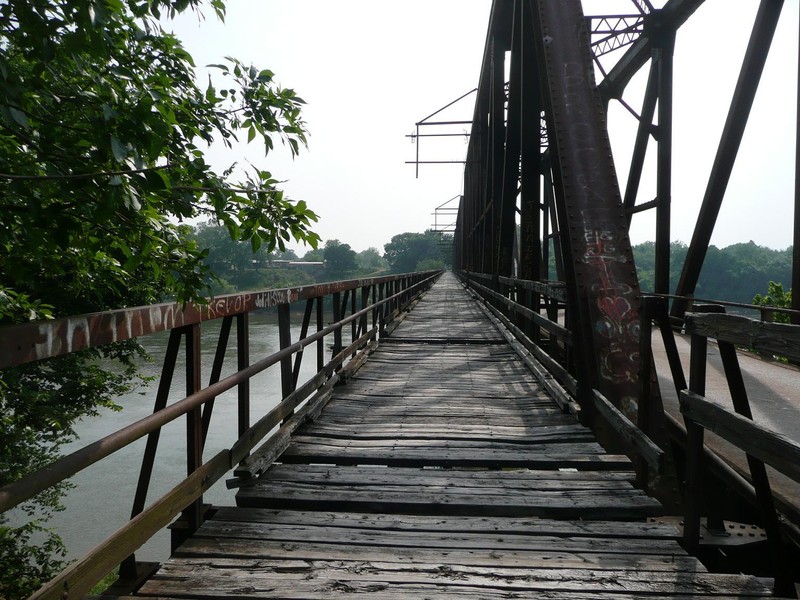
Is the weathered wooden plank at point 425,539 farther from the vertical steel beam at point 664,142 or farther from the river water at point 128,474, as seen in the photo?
the river water at point 128,474

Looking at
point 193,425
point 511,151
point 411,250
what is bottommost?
point 193,425

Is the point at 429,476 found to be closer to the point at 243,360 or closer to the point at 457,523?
the point at 457,523

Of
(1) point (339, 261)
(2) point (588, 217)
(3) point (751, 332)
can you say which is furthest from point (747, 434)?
(1) point (339, 261)

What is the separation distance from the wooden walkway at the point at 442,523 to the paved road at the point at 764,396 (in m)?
0.78

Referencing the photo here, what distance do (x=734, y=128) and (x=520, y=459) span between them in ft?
10.4

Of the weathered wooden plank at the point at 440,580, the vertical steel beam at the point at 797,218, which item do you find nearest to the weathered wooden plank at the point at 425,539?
the weathered wooden plank at the point at 440,580

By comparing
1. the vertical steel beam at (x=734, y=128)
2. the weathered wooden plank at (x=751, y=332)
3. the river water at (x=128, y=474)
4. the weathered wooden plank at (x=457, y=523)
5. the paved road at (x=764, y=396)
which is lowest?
the river water at (x=128, y=474)

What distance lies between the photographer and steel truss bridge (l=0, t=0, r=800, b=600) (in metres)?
2.07

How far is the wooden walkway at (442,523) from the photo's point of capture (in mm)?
2125

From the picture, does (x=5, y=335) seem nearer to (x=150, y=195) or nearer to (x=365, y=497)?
(x=150, y=195)

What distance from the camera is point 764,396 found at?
→ 505 centimetres

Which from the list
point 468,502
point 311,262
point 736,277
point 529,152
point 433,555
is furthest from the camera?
point 311,262

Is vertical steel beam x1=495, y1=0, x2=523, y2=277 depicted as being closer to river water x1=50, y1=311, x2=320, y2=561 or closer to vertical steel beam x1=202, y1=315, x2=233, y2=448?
vertical steel beam x1=202, y1=315, x2=233, y2=448

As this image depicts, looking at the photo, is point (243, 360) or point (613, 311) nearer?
point (243, 360)
